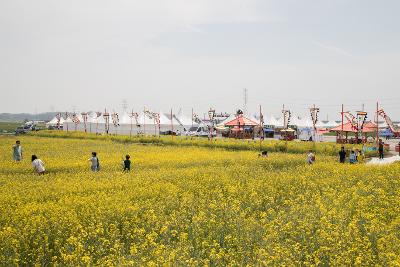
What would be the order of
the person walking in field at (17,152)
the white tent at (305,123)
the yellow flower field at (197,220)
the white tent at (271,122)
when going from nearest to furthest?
the yellow flower field at (197,220) → the person walking in field at (17,152) → the white tent at (305,123) → the white tent at (271,122)

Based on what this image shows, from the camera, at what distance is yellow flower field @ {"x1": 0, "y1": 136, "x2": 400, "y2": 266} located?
919cm

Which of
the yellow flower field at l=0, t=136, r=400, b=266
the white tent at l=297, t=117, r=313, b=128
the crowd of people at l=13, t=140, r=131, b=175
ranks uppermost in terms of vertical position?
the white tent at l=297, t=117, r=313, b=128

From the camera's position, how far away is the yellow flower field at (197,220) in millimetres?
9188

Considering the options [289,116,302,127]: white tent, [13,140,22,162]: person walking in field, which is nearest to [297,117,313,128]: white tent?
[289,116,302,127]: white tent

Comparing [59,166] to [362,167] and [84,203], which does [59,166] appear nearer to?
[84,203]

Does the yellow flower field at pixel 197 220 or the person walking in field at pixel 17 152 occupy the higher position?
the person walking in field at pixel 17 152

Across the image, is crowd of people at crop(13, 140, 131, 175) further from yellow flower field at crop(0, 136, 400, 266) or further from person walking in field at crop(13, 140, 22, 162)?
yellow flower field at crop(0, 136, 400, 266)

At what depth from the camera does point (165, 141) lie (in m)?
49.6

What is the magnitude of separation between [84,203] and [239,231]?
16.6 feet

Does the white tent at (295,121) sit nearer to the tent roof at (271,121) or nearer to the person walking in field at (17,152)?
the tent roof at (271,121)

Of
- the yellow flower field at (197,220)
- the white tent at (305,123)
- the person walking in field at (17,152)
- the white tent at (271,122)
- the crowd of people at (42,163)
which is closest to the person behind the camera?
the yellow flower field at (197,220)

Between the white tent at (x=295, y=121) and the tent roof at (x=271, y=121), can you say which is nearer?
the white tent at (x=295, y=121)

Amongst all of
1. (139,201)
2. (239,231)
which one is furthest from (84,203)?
(239,231)

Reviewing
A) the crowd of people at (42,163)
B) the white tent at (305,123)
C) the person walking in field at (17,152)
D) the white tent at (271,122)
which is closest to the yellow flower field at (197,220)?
the crowd of people at (42,163)
